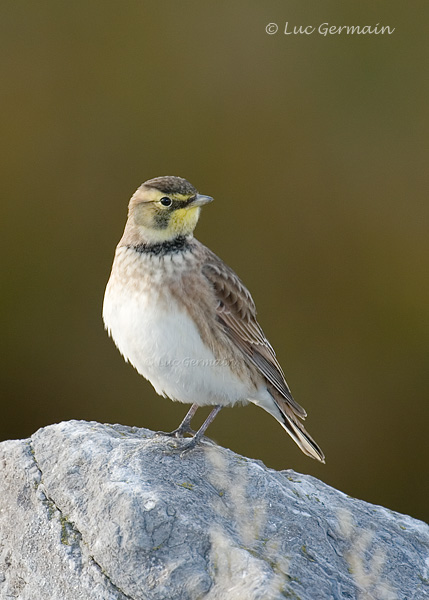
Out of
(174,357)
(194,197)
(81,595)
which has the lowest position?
(81,595)

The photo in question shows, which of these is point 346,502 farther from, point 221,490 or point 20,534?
point 20,534

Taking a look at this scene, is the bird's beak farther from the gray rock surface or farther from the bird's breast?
the gray rock surface

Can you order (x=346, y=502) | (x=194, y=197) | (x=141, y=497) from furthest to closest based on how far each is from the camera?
(x=194, y=197) < (x=346, y=502) < (x=141, y=497)

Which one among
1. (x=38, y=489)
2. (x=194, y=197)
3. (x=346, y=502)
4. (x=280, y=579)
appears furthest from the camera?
(x=194, y=197)

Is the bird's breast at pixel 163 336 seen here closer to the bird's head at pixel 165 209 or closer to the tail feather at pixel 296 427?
the bird's head at pixel 165 209

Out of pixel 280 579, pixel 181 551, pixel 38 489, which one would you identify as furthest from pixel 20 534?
pixel 280 579

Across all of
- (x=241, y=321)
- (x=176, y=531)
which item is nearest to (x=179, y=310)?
(x=241, y=321)

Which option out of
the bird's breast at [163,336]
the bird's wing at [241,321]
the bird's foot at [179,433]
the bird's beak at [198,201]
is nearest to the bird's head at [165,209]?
the bird's beak at [198,201]
